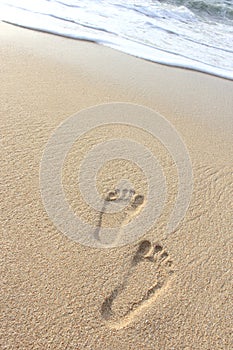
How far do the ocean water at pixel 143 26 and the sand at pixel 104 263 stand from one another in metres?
1.64

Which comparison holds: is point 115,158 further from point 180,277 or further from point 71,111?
point 180,277

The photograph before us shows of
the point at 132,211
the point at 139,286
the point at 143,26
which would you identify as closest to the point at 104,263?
the point at 139,286

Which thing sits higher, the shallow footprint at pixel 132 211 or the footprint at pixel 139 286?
the shallow footprint at pixel 132 211

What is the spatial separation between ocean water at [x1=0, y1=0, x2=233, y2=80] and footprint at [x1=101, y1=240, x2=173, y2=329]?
8.69 feet

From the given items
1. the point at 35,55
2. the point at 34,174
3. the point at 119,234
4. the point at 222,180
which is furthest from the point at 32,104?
the point at 222,180

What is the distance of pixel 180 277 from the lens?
137 cm

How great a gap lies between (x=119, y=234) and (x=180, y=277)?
0.33 meters

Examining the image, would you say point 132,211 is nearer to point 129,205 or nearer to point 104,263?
point 129,205

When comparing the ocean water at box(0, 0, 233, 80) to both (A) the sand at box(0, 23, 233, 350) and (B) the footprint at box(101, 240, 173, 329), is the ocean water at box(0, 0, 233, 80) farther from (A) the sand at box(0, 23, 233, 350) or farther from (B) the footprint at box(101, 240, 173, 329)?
(B) the footprint at box(101, 240, 173, 329)

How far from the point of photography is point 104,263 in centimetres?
135

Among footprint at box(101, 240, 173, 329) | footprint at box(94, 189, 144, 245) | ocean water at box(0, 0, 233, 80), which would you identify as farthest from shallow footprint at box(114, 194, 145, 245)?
ocean water at box(0, 0, 233, 80)

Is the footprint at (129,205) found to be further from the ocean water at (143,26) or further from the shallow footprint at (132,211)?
the ocean water at (143,26)

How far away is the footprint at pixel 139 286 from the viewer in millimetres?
1200

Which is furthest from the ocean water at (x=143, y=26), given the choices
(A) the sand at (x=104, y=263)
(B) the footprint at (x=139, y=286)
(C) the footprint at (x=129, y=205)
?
(B) the footprint at (x=139, y=286)
